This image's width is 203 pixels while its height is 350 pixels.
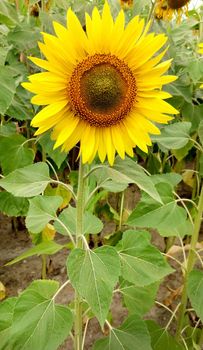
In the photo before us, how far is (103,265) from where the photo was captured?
0.78 meters

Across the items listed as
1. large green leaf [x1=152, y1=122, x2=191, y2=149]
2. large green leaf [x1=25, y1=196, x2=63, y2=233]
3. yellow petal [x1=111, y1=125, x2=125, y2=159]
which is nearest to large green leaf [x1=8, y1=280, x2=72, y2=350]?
large green leaf [x1=25, y1=196, x2=63, y2=233]

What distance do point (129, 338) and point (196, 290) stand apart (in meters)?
0.20

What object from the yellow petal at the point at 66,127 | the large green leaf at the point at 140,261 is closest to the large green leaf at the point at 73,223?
the large green leaf at the point at 140,261

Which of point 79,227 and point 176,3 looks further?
point 176,3

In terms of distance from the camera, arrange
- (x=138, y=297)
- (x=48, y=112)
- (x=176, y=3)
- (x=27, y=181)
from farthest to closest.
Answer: (x=176, y=3), (x=138, y=297), (x=27, y=181), (x=48, y=112)

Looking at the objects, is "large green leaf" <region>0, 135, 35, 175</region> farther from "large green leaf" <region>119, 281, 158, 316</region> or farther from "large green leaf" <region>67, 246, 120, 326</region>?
"large green leaf" <region>67, 246, 120, 326</region>

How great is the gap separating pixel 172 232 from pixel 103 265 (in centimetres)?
47

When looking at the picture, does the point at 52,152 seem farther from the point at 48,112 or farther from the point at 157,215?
the point at 48,112

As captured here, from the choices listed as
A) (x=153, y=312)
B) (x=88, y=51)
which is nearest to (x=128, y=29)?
(x=88, y=51)

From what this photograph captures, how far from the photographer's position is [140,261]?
3.06 ft

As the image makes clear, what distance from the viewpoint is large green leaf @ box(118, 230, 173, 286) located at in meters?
0.90

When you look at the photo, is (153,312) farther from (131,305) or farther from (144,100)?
(144,100)

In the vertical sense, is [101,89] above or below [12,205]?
above

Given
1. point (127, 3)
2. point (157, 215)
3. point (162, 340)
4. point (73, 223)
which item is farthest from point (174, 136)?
point (127, 3)
